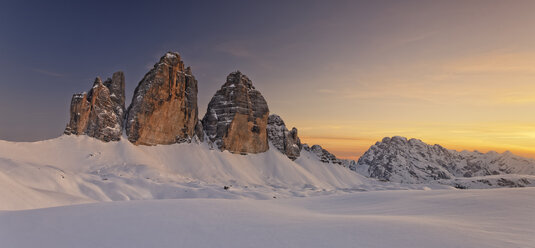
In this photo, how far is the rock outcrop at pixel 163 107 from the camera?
10919 centimetres

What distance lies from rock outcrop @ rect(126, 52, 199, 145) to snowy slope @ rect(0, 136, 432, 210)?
18.5 feet

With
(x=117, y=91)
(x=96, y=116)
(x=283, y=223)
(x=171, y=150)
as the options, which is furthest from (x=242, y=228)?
(x=117, y=91)

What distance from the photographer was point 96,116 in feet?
332

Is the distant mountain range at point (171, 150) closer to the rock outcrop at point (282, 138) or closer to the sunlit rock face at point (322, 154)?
the rock outcrop at point (282, 138)

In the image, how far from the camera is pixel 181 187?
64.8 m

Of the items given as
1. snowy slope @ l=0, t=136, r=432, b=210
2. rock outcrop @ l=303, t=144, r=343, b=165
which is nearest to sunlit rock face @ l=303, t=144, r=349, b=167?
rock outcrop @ l=303, t=144, r=343, b=165

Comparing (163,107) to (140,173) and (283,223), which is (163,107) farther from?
(283,223)

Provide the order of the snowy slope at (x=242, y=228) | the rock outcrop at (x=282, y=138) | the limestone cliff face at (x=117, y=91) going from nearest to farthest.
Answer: the snowy slope at (x=242, y=228) → the limestone cliff face at (x=117, y=91) → the rock outcrop at (x=282, y=138)

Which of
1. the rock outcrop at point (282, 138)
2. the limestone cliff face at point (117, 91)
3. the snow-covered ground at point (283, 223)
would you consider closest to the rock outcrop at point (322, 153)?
the rock outcrop at point (282, 138)

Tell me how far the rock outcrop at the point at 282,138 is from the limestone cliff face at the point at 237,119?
11.8 m

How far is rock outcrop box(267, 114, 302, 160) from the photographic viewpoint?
155625mm

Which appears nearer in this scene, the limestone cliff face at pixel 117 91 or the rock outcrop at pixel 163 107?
the rock outcrop at pixel 163 107

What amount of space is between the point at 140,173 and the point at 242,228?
8436 cm

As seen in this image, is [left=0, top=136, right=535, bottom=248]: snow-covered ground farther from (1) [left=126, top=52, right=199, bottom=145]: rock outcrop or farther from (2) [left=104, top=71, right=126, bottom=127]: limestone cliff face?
(2) [left=104, top=71, right=126, bottom=127]: limestone cliff face
